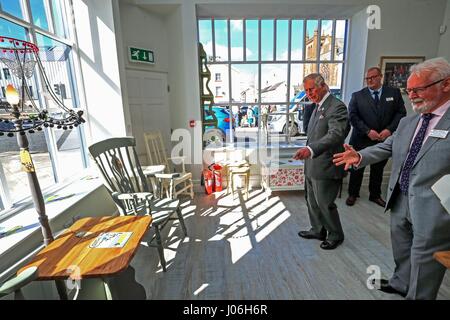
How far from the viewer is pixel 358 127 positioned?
315 cm

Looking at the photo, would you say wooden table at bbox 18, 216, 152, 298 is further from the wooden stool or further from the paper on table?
the wooden stool

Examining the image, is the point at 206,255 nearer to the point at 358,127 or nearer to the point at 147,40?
the point at 358,127

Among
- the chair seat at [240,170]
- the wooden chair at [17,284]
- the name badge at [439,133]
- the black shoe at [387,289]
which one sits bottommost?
the black shoe at [387,289]

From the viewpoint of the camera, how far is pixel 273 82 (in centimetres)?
414

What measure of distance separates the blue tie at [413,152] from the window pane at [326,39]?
3.26 meters

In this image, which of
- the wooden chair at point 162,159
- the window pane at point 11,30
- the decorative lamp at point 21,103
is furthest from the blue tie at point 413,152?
the window pane at point 11,30

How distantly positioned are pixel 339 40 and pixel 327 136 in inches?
123

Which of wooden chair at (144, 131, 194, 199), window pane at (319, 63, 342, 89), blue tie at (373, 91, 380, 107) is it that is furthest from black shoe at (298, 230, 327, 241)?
window pane at (319, 63, 342, 89)

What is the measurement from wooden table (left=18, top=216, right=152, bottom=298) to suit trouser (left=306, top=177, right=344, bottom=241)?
1.51 meters

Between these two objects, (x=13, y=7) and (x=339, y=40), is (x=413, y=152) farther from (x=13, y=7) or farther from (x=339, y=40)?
(x=339, y=40)

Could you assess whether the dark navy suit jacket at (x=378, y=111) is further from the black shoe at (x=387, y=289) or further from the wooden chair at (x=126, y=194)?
the wooden chair at (x=126, y=194)

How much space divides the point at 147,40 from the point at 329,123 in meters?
2.94

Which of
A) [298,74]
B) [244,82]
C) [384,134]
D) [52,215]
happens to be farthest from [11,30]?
[384,134]

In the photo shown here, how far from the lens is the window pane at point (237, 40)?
3887 millimetres
